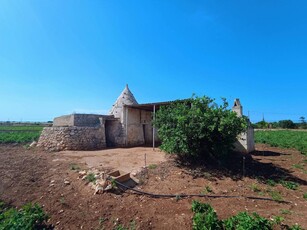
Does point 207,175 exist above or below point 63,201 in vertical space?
above

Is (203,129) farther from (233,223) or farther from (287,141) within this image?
(287,141)

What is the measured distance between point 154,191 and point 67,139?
964 centimetres

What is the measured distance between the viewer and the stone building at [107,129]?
12828 millimetres

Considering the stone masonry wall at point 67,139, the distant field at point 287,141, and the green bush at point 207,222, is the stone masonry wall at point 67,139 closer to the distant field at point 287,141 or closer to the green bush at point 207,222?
the green bush at point 207,222

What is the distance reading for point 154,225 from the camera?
398 cm

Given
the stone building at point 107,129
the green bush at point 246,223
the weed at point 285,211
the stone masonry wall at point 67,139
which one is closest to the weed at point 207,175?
the weed at point 285,211

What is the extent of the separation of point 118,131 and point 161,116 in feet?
23.9

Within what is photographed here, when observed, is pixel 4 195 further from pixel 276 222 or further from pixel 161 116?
pixel 276 222

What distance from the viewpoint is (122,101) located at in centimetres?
1683

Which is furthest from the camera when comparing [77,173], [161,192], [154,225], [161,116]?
[161,116]

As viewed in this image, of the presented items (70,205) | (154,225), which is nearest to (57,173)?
(70,205)

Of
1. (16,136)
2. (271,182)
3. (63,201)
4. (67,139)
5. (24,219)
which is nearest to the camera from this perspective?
(24,219)

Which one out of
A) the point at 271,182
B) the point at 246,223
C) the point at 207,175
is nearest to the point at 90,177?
the point at 207,175

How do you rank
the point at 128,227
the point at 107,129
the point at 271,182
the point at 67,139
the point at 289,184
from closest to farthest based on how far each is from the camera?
the point at 128,227 < the point at 289,184 < the point at 271,182 < the point at 67,139 < the point at 107,129
